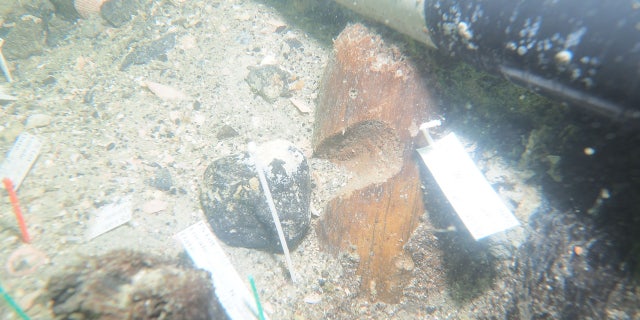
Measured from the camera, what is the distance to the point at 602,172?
1.43m

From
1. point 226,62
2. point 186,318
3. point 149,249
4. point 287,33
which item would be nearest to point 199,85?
point 226,62

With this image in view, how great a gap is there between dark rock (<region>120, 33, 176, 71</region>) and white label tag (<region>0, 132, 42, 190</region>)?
984 millimetres

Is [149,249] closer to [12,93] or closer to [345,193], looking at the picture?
[345,193]

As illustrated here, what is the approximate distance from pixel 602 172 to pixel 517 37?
2.46ft

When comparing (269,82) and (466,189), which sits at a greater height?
(269,82)

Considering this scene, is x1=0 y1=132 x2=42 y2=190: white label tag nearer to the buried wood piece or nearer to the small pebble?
the small pebble

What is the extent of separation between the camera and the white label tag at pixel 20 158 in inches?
85.3

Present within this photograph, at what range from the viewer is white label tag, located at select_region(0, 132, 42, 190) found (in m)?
2.17

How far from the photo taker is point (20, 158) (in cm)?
226

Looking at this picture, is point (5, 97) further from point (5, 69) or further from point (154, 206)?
point (154, 206)

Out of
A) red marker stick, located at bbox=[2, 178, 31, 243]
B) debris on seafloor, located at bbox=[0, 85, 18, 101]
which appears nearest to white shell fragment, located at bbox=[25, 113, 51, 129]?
debris on seafloor, located at bbox=[0, 85, 18, 101]

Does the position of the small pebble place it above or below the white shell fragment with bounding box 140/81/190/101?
below

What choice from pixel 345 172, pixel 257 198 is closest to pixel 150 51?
pixel 257 198

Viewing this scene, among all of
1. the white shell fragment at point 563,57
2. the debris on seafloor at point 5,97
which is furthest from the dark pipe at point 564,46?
the debris on seafloor at point 5,97
